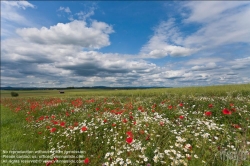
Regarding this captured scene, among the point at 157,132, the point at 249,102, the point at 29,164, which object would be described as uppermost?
the point at 249,102

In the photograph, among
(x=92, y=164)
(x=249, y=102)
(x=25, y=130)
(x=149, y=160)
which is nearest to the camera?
(x=149, y=160)

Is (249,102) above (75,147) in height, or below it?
above

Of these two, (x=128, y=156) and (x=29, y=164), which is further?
(x=29, y=164)

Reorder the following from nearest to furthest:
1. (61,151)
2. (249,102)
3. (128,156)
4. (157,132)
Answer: (128,156) < (157,132) < (61,151) < (249,102)

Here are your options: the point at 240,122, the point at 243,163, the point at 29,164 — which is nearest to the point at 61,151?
the point at 29,164

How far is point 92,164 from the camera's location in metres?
4.34

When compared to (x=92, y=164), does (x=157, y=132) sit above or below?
above

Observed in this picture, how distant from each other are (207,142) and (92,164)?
2.95 meters

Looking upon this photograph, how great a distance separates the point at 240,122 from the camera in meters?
5.55

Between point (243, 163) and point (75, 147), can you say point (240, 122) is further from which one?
point (75, 147)

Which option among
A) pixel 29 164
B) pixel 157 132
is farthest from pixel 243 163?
pixel 29 164

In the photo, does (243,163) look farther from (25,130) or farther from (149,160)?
(25,130)

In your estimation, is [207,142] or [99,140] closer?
[207,142]

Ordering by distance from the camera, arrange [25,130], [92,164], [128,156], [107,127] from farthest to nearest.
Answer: [25,130] < [107,127] < [92,164] < [128,156]
